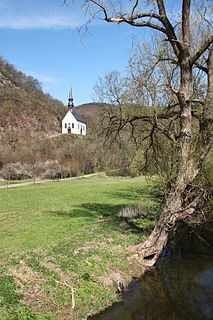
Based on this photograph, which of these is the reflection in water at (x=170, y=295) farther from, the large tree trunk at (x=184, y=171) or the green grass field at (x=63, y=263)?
the large tree trunk at (x=184, y=171)

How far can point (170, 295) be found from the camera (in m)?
8.52

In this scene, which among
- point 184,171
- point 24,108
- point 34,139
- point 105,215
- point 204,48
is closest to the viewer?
point 204,48

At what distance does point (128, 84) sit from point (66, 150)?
47809mm

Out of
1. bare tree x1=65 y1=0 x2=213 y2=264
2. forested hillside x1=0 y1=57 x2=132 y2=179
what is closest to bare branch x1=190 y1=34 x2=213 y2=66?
bare tree x1=65 y1=0 x2=213 y2=264

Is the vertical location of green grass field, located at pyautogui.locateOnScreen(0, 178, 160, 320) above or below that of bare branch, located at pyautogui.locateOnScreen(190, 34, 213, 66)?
below

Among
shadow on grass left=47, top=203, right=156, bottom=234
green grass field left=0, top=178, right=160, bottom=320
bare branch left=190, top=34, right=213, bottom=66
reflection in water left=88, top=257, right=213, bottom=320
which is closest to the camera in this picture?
green grass field left=0, top=178, right=160, bottom=320

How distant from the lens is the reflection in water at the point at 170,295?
7474 millimetres

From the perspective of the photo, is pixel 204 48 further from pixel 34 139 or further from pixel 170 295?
pixel 34 139

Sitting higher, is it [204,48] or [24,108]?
[24,108]

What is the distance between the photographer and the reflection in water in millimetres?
7474

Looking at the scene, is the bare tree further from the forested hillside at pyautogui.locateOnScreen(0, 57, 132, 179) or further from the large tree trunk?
the forested hillside at pyautogui.locateOnScreen(0, 57, 132, 179)

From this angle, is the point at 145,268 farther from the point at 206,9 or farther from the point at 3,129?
the point at 3,129

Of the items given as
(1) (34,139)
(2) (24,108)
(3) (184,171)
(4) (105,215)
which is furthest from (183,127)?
(2) (24,108)

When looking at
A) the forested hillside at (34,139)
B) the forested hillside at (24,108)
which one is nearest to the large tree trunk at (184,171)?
the forested hillside at (34,139)
